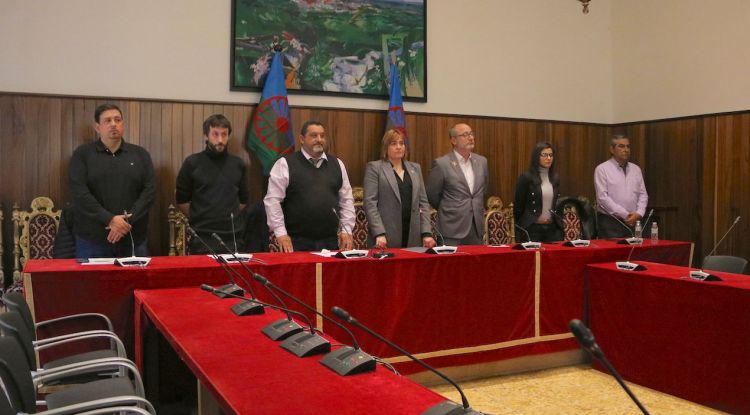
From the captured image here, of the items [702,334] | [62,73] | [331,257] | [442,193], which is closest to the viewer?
[702,334]

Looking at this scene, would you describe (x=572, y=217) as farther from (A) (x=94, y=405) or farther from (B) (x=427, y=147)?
(A) (x=94, y=405)

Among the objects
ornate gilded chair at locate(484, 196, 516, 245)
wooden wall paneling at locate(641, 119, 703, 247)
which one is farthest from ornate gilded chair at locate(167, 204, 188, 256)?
wooden wall paneling at locate(641, 119, 703, 247)

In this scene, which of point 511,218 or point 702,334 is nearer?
point 702,334

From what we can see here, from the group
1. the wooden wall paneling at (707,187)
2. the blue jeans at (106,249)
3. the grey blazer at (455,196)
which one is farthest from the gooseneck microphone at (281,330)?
the wooden wall paneling at (707,187)

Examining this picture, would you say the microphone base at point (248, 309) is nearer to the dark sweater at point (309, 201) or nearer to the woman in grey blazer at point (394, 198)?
the dark sweater at point (309, 201)

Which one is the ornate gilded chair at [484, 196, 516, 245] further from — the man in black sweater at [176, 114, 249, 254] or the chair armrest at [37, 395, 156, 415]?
the chair armrest at [37, 395, 156, 415]

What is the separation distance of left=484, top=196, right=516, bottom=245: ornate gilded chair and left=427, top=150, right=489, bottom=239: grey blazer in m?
1.51

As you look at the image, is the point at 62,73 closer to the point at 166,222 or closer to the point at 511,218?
the point at 166,222

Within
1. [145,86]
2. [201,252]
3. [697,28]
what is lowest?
[201,252]

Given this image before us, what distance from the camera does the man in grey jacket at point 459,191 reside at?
4555 mm

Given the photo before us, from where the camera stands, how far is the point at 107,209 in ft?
13.0

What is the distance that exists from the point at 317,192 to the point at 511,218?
9.93 ft

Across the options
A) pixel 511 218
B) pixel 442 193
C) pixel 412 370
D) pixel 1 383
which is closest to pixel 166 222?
pixel 442 193

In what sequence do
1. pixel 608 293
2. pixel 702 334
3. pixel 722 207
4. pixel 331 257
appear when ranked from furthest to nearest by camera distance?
pixel 722 207 → pixel 608 293 → pixel 331 257 → pixel 702 334
